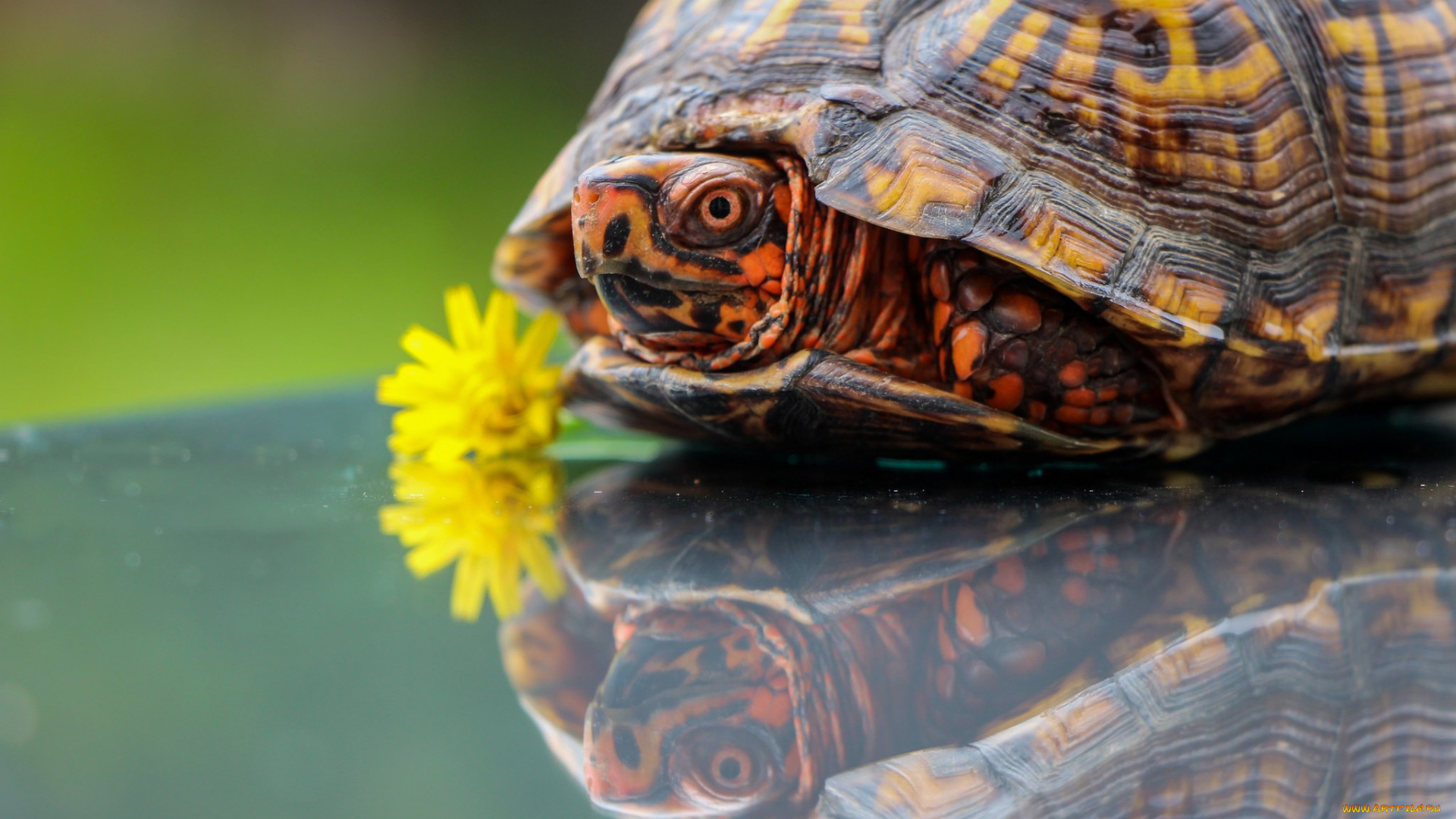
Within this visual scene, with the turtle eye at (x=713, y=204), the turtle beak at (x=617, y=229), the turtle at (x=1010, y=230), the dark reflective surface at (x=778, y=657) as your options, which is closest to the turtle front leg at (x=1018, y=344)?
the turtle at (x=1010, y=230)

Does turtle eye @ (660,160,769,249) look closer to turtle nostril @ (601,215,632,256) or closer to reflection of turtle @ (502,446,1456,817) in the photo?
turtle nostril @ (601,215,632,256)

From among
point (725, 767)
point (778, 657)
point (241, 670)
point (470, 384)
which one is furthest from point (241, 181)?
point (725, 767)

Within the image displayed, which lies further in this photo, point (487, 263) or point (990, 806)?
point (487, 263)

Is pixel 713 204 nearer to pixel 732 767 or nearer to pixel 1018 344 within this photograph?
pixel 1018 344

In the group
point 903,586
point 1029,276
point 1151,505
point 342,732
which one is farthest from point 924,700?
point 1029,276

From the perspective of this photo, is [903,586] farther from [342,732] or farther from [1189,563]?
[342,732]

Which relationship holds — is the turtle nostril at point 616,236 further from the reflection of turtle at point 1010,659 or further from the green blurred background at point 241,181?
the green blurred background at point 241,181

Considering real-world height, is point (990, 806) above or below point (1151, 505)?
above
